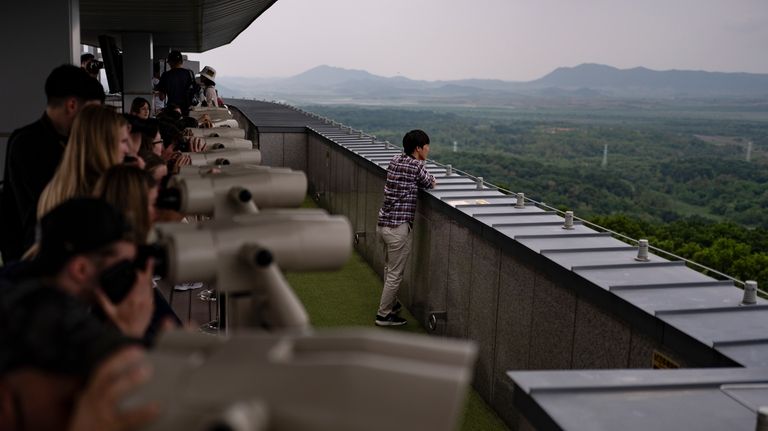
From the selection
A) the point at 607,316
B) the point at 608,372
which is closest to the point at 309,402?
the point at 608,372

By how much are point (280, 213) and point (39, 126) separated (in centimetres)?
305

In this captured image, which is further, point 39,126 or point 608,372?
point 39,126

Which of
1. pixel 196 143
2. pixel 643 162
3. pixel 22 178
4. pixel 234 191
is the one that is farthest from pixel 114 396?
pixel 643 162

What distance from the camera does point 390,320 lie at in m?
9.29

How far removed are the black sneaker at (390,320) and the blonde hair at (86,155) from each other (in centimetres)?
549

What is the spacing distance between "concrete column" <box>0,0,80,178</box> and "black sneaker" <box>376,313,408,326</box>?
4194 millimetres

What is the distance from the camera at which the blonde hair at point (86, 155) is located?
3.83 metres

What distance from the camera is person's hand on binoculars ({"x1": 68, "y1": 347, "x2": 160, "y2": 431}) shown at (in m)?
1.21

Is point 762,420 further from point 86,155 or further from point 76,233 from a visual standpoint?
point 86,155

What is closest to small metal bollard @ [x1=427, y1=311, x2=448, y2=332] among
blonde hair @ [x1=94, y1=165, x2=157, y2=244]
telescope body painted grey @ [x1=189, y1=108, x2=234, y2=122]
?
telescope body painted grey @ [x1=189, y1=108, x2=234, y2=122]

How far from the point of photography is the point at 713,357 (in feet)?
12.2

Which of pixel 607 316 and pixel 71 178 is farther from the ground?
pixel 71 178

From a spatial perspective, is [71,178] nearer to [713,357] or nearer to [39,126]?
[39,126]

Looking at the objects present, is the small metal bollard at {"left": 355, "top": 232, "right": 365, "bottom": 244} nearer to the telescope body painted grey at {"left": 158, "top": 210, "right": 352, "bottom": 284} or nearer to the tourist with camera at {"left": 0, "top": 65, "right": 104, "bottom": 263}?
the tourist with camera at {"left": 0, "top": 65, "right": 104, "bottom": 263}
